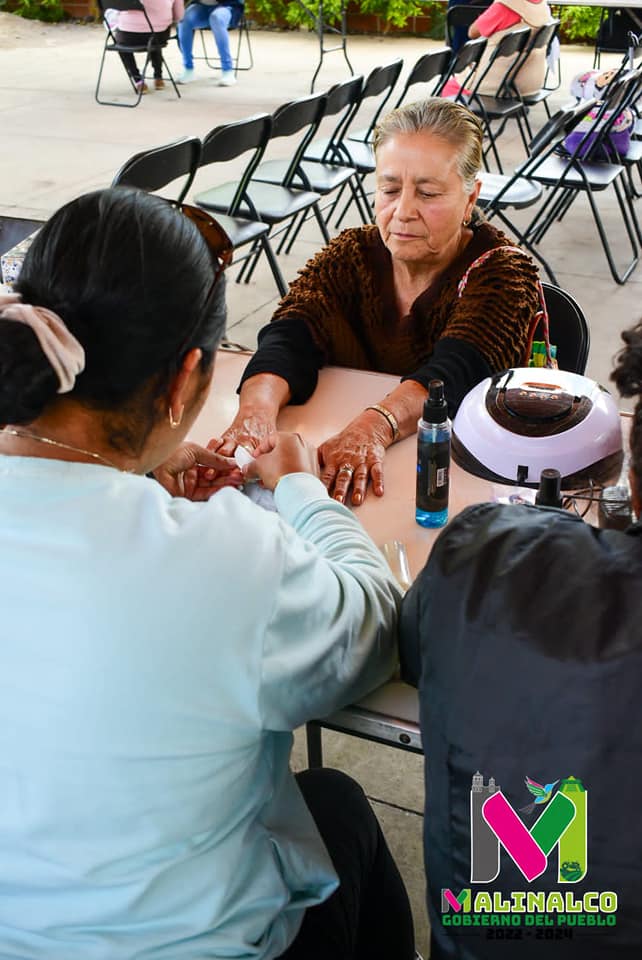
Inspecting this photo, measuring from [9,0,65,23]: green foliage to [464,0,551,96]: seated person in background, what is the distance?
9.18 m

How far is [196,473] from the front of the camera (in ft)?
5.49

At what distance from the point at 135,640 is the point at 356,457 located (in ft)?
2.95

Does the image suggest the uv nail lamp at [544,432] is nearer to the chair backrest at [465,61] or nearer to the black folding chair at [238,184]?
the black folding chair at [238,184]

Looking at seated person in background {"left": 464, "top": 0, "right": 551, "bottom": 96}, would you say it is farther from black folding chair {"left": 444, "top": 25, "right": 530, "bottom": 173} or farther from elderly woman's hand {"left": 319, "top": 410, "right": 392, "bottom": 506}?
elderly woman's hand {"left": 319, "top": 410, "right": 392, "bottom": 506}

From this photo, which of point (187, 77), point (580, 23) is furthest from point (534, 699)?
point (580, 23)

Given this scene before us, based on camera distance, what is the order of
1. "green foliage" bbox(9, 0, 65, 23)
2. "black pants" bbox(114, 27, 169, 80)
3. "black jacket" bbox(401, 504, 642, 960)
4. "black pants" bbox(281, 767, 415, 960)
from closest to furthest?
1. "black jacket" bbox(401, 504, 642, 960)
2. "black pants" bbox(281, 767, 415, 960)
3. "black pants" bbox(114, 27, 169, 80)
4. "green foliage" bbox(9, 0, 65, 23)

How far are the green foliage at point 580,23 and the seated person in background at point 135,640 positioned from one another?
1191 cm

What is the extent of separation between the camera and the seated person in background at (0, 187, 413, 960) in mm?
893

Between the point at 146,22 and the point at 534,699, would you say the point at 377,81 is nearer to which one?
the point at 146,22

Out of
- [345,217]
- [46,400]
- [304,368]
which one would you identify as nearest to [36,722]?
[46,400]

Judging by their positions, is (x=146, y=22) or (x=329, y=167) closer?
(x=329, y=167)

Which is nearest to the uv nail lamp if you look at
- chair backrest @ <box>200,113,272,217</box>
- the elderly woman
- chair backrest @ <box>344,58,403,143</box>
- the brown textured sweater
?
the elderly woman

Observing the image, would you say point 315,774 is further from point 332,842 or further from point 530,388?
point 530,388

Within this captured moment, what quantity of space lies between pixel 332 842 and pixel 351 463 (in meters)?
0.67
